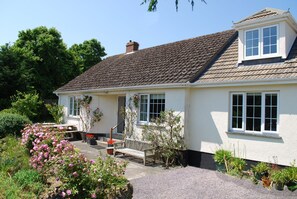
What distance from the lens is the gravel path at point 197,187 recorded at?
6.83 m

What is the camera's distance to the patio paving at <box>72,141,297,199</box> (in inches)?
270

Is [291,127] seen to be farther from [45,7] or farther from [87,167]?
[45,7]

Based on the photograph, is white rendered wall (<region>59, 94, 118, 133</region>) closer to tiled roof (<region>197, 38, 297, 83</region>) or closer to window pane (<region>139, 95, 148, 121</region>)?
window pane (<region>139, 95, 148, 121</region>)

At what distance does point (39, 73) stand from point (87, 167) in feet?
92.1

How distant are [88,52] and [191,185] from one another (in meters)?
37.3

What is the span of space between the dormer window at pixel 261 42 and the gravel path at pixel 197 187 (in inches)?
198

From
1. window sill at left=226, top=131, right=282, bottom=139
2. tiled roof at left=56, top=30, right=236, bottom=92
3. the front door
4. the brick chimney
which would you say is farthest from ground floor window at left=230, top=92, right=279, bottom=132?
the brick chimney

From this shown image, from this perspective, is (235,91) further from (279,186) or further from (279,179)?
(279,186)

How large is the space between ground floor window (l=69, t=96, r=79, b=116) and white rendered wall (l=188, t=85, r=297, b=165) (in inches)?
415

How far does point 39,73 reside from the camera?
2986 centimetres

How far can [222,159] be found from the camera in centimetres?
914

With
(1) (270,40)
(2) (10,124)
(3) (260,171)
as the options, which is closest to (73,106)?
(2) (10,124)

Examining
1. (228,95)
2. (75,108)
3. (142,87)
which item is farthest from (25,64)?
(228,95)

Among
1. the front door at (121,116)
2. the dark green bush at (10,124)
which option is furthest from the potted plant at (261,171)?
the dark green bush at (10,124)
